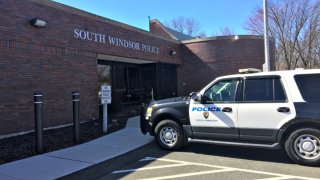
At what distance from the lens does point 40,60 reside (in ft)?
39.6

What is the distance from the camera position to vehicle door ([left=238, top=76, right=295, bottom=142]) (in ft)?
23.6

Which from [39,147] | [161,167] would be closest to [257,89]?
[161,167]

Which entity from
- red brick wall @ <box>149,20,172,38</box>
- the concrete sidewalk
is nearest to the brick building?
the concrete sidewalk

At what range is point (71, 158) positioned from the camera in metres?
8.09

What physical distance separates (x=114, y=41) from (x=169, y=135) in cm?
848

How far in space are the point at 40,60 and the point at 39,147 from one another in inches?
167

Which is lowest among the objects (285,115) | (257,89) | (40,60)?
(285,115)

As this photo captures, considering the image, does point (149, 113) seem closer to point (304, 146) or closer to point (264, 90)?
point (264, 90)

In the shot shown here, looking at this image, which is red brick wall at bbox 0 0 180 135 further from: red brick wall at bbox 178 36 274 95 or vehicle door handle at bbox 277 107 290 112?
red brick wall at bbox 178 36 274 95

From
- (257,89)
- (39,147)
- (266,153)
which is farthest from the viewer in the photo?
(39,147)

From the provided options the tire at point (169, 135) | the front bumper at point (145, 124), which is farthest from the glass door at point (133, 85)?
the tire at point (169, 135)

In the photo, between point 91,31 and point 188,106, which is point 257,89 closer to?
point 188,106

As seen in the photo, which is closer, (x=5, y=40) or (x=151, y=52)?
(x=5, y=40)

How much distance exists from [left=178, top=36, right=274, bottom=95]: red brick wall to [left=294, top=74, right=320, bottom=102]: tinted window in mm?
15707
